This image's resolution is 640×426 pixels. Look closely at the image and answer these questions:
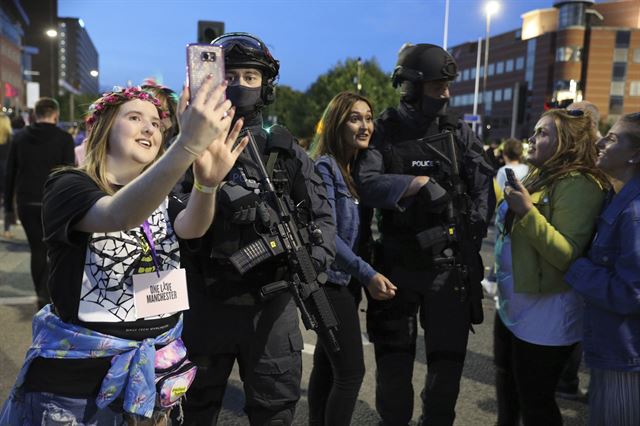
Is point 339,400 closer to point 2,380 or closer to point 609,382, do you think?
point 609,382

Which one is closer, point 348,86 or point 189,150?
point 189,150

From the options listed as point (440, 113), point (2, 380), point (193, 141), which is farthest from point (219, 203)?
point (2, 380)

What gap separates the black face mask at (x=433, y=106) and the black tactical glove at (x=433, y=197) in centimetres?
39

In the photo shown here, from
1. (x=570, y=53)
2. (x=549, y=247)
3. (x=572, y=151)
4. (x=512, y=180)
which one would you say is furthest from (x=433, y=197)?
(x=570, y=53)

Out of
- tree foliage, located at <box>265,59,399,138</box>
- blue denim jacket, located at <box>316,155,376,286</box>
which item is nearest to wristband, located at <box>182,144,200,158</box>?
blue denim jacket, located at <box>316,155,376,286</box>

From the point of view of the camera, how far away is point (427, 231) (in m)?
2.73

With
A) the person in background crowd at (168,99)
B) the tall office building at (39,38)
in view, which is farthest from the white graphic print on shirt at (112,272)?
the tall office building at (39,38)

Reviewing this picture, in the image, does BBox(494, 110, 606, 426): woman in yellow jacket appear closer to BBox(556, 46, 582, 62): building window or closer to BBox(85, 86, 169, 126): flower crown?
BBox(85, 86, 169, 126): flower crown

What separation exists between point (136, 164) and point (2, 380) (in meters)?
2.71

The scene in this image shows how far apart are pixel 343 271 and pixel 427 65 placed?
119 centimetres

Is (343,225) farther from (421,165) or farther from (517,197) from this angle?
Answer: (517,197)

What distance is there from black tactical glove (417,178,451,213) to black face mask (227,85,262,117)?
99cm

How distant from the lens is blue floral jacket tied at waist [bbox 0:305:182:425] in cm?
171

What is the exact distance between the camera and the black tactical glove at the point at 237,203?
2.03 metres
